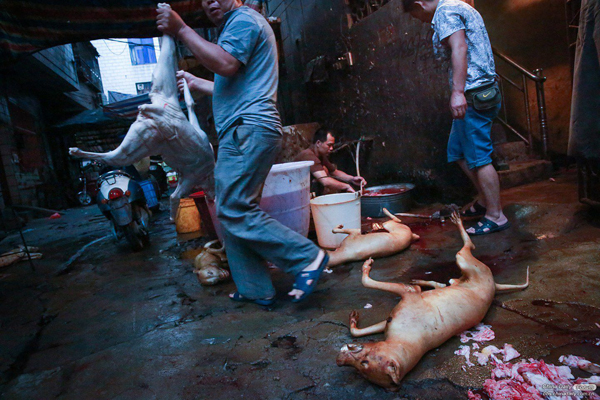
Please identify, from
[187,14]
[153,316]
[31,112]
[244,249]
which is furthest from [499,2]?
[31,112]

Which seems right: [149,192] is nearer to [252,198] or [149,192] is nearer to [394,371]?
[252,198]

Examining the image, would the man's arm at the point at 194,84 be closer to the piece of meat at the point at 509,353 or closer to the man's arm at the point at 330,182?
the man's arm at the point at 330,182

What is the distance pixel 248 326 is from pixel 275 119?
4.43 feet

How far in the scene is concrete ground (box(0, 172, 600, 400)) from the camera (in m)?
1.59

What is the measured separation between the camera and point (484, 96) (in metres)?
3.11

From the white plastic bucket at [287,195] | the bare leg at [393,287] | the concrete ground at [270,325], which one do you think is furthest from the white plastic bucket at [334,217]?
the bare leg at [393,287]

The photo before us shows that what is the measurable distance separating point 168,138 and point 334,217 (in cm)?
180

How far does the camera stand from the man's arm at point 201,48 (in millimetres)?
2012

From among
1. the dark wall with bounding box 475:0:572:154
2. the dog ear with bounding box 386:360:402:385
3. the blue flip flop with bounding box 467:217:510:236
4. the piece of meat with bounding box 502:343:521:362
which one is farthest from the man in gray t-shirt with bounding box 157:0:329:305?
the dark wall with bounding box 475:0:572:154

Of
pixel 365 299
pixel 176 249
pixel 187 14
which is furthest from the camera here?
pixel 176 249

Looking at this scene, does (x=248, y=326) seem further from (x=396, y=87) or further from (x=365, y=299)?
(x=396, y=87)

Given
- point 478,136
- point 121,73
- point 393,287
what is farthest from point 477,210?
point 121,73

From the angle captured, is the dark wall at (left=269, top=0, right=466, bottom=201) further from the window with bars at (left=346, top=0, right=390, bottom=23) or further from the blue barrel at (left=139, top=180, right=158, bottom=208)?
the blue barrel at (left=139, top=180, right=158, bottom=208)

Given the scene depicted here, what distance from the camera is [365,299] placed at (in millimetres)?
2332
